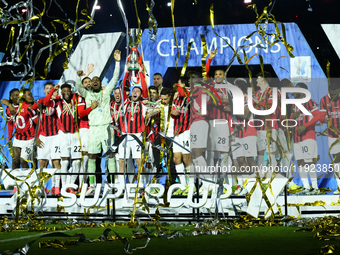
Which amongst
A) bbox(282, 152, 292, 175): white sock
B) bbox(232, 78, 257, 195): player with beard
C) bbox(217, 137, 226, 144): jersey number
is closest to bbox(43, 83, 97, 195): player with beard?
bbox(217, 137, 226, 144): jersey number

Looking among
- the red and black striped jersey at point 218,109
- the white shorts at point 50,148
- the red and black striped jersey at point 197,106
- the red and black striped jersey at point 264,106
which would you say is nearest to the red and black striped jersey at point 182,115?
the red and black striped jersey at point 197,106

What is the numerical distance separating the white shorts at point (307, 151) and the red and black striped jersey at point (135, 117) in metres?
2.08

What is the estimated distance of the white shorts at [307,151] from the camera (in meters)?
5.01

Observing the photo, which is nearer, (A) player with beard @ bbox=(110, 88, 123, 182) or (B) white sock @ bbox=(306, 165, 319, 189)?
(B) white sock @ bbox=(306, 165, 319, 189)

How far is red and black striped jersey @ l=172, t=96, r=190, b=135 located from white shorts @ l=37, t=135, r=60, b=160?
1713 millimetres

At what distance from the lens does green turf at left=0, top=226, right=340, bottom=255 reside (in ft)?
7.86

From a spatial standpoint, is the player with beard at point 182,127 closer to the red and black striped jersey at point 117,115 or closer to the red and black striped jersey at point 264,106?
the red and black striped jersey at point 117,115

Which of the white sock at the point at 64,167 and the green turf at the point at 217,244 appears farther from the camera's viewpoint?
the white sock at the point at 64,167

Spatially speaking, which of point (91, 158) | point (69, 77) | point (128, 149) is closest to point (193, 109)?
point (128, 149)

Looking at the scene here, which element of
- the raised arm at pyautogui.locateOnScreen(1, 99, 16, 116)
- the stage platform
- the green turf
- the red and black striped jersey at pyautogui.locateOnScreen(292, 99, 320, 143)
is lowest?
the green turf

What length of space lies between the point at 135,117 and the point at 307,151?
230cm

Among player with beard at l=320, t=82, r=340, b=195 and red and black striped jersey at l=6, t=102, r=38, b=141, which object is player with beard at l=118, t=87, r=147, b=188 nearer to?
red and black striped jersey at l=6, t=102, r=38, b=141

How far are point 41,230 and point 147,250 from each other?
1.39 m

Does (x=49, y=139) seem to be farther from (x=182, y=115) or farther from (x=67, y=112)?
(x=182, y=115)
